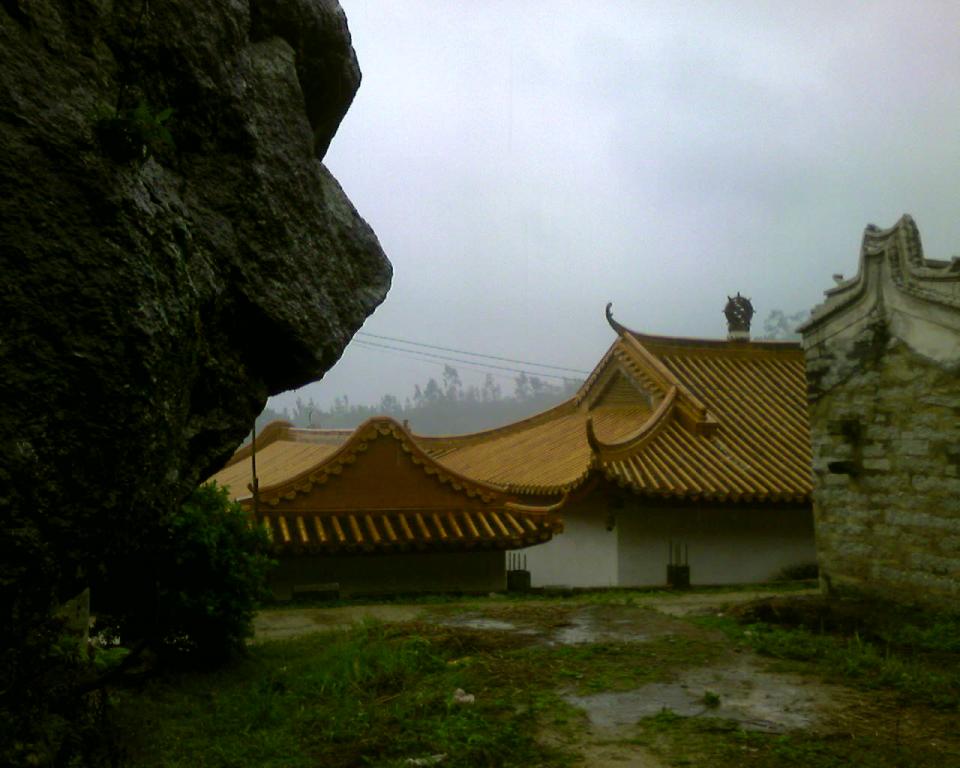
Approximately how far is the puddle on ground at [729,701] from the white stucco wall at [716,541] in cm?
699

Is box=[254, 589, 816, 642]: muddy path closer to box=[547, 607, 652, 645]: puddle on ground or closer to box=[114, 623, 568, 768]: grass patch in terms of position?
box=[547, 607, 652, 645]: puddle on ground

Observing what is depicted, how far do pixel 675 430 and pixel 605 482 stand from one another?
101 inches

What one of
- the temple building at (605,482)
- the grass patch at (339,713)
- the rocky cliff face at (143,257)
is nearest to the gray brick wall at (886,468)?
the temple building at (605,482)

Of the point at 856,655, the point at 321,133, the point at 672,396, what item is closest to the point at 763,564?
the point at 672,396

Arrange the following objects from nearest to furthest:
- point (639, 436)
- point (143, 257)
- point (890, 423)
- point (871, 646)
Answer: point (143, 257)
point (871, 646)
point (890, 423)
point (639, 436)

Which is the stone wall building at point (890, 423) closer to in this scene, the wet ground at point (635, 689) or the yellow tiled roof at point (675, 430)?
the wet ground at point (635, 689)

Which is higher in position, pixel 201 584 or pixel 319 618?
pixel 201 584

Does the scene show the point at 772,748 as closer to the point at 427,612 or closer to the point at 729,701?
the point at 729,701

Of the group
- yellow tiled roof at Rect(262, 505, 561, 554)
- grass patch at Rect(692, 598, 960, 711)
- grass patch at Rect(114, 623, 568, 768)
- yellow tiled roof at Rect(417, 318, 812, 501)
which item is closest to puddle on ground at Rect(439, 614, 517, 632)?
grass patch at Rect(114, 623, 568, 768)

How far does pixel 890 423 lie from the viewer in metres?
8.62

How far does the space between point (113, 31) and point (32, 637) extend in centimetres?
182

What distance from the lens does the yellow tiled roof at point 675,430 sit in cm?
1348

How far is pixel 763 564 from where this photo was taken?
14039mm

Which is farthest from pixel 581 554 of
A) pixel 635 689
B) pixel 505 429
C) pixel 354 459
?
pixel 635 689
